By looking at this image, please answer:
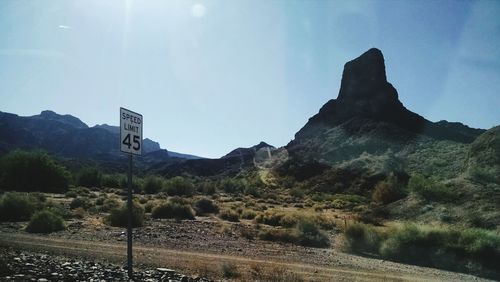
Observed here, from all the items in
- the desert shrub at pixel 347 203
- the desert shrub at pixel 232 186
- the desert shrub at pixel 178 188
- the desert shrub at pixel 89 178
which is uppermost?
the desert shrub at pixel 89 178

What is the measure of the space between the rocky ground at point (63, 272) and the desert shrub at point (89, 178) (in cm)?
6518

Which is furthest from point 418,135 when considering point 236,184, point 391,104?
point 236,184

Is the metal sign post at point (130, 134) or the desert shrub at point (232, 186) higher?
the desert shrub at point (232, 186)

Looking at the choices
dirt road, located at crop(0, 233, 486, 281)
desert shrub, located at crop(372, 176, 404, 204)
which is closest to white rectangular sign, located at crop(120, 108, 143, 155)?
dirt road, located at crop(0, 233, 486, 281)

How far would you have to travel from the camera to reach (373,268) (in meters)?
19.2

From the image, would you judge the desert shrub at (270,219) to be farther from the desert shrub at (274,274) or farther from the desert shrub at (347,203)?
the desert shrub at (347,203)

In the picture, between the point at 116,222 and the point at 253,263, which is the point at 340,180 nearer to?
the point at 116,222

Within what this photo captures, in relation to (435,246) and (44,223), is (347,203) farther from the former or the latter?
(44,223)

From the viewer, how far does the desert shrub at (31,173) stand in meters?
56.6

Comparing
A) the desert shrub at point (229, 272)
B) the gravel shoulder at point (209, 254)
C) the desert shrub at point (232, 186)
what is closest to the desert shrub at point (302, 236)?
the gravel shoulder at point (209, 254)

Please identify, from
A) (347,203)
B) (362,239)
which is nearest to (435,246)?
(362,239)

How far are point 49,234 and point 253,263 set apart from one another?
12.0m

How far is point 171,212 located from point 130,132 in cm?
2638

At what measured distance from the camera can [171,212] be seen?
120 feet
